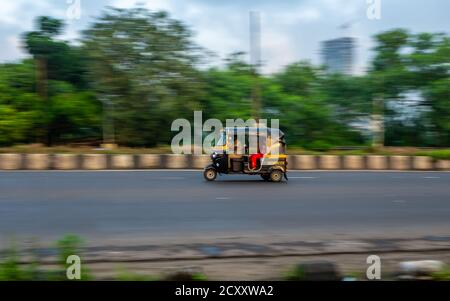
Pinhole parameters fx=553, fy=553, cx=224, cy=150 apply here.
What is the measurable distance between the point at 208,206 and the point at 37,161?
9.64 metres

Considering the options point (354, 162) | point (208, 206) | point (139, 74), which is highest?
point (139, 74)

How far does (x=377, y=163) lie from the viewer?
21.3 m

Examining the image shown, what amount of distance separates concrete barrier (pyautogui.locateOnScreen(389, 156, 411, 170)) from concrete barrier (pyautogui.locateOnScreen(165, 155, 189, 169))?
7.99 meters

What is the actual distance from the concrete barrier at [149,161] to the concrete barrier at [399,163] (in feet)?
29.4

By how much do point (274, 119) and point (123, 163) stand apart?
35.0ft

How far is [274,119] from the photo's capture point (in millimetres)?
27984

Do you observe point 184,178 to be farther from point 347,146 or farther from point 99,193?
point 347,146

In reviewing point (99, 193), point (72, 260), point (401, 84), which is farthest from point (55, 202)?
point (401, 84)

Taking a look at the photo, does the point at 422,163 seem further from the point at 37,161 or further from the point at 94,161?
the point at 37,161

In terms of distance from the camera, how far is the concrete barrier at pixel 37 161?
733 inches

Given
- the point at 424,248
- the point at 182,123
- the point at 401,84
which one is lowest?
the point at 424,248

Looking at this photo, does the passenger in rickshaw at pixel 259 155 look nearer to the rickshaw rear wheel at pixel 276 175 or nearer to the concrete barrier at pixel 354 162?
the rickshaw rear wheel at pixel 276 175

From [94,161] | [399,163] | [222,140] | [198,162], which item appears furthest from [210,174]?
[399,163]

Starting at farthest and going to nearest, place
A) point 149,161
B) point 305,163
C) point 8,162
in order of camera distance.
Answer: point 305,163 → point 149,161 → point 8,162
